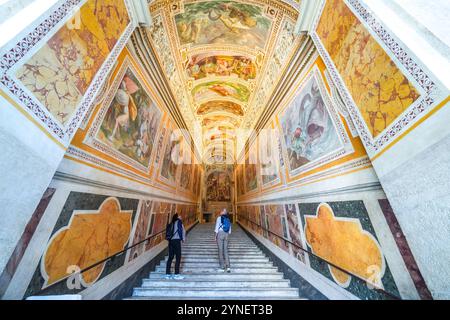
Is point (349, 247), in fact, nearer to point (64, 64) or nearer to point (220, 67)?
point (64, 64)

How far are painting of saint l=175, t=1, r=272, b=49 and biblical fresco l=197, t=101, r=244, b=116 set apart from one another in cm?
403

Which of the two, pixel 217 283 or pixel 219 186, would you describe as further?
pixel 219 186

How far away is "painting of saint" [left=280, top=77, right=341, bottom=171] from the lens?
10.4ft

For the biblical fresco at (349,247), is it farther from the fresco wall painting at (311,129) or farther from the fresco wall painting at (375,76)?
the fresco wall painting at (375,76)

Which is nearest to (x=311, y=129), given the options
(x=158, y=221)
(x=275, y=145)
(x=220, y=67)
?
(x=275, y=145)

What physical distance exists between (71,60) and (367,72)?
3640mm

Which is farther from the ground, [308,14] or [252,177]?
[308,14]

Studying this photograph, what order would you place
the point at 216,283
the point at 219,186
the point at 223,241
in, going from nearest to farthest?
1. the point at 216,283
2. the point at 223,241
3. the point at 219,186

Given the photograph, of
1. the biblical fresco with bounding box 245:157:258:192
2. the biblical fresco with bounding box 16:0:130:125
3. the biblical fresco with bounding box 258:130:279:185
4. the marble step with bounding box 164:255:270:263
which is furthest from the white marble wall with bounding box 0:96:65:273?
the biblical fresco with bounding box 245:157:258:192

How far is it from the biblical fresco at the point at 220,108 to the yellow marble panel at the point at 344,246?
8262 mm

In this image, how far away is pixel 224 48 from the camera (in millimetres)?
6594

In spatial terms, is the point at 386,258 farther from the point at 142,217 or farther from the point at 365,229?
the point at 142,217

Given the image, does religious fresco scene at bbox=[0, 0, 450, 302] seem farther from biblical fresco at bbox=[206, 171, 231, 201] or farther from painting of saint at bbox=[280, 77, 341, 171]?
biblical fresco at bbox=[206, 171, 231, 201]

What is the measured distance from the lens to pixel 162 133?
561cm
